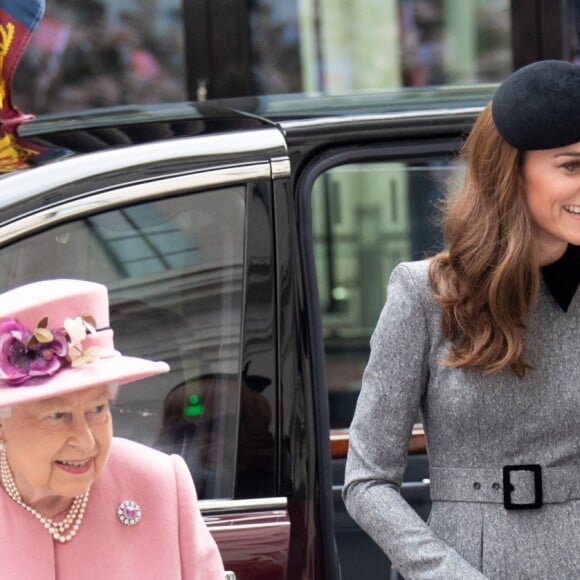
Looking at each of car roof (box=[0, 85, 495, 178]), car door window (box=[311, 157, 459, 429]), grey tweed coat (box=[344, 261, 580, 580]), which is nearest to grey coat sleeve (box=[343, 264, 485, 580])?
grey tweed coat (box=[344, 261, 580, 580])

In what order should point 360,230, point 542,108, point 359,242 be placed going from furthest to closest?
point 360,230 < point 359,242 < point 542,108

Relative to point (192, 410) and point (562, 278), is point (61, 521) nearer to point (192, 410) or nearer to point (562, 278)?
point (192, 410)

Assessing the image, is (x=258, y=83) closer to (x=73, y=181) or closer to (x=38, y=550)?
(x=73, y=181)

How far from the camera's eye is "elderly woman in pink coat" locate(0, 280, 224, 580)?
1915 mm

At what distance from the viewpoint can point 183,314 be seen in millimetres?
2670

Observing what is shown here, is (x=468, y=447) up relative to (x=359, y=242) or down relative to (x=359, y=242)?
up

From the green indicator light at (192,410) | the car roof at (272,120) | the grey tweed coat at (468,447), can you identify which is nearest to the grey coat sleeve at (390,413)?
the grey tweed coat at (468,447)

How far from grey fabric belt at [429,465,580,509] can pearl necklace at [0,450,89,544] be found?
57cm

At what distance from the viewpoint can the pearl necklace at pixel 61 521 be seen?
1974mm

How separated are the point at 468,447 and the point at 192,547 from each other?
46cm

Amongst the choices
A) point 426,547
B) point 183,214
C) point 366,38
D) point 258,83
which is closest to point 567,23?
point 366,38

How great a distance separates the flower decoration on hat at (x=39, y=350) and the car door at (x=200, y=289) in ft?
2.09

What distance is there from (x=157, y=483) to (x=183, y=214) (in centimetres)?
71

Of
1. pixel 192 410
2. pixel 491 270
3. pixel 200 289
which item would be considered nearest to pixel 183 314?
pixel 200 289
